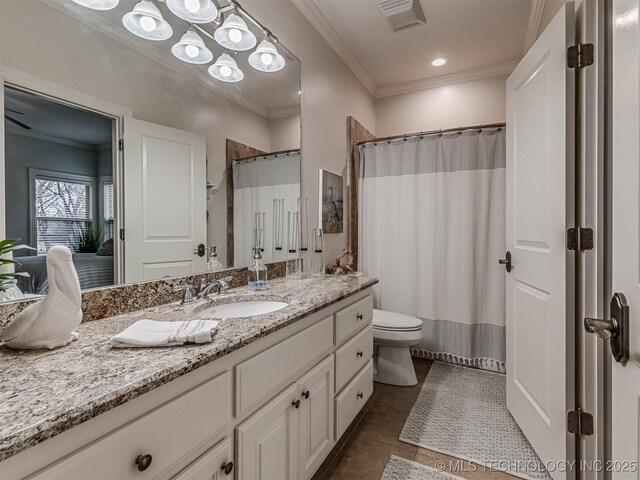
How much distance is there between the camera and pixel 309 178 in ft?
A: 7.38

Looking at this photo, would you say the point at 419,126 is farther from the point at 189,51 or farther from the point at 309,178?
the point at 189,51

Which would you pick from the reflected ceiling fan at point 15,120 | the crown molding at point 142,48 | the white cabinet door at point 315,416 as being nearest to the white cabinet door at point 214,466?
the white cabinet door at point 315,416

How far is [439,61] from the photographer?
9.49 feet

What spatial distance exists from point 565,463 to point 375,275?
1747 millimetres

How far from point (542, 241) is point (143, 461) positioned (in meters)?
1.66

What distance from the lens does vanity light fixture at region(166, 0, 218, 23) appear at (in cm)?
136

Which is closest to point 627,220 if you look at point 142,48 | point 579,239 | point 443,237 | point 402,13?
point 579,239

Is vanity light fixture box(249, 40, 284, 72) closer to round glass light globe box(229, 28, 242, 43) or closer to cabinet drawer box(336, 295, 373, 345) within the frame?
round glass light globe box(229, 28, 242, 43)

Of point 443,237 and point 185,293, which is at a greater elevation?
point 443,237

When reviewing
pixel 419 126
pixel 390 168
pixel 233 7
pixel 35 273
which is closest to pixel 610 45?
pixel 233 7

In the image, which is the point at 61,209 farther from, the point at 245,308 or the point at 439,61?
the point at 439,61

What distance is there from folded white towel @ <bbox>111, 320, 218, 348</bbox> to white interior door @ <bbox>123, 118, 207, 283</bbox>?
404mm

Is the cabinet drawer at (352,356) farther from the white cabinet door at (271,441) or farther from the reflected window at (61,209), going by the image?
the reflected window at (61,209)

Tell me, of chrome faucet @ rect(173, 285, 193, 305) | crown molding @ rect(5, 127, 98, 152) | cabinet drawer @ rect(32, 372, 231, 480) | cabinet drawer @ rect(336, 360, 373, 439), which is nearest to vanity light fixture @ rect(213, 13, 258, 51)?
crown molding @ rect(5, 127, 98, 152)
